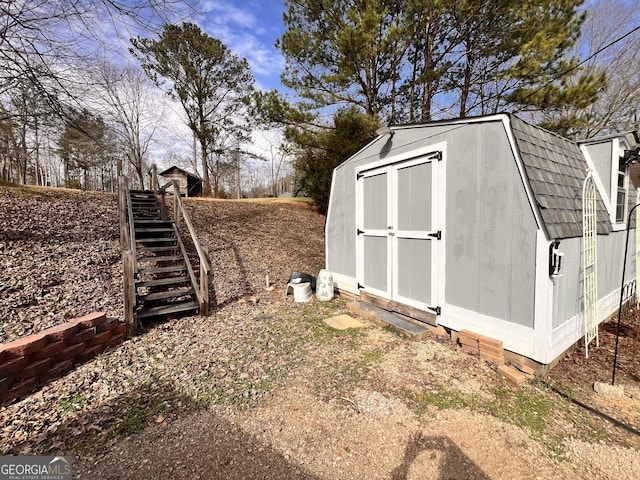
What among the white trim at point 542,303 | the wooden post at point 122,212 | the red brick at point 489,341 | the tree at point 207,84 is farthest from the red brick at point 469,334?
the tree at point 207,84

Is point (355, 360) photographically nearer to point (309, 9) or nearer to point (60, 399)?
point (60, 399)

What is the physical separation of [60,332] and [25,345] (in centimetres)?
30

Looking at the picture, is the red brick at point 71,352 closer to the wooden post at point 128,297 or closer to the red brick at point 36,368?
the red brick at point 36,368

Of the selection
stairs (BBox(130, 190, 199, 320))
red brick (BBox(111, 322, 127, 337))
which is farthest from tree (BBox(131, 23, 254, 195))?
red brick (BBox(111, 322, 127, 337))

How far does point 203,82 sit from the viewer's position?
16.2 metres

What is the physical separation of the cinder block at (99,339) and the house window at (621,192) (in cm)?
711

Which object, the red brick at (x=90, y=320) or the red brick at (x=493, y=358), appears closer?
the red brick at (x=493, y=358)

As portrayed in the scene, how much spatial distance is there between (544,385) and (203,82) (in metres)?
19.3

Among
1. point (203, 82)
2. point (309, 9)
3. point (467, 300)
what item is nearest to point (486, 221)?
point (467, 300)

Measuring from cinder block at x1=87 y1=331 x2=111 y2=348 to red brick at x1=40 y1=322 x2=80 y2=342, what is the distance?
240mm

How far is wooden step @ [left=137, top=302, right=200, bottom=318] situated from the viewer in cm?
404

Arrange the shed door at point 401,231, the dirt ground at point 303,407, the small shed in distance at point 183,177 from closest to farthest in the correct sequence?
the dirt ground at point 303,407 < the shed door at point 401,231 < the small shed in distance at point 183,177

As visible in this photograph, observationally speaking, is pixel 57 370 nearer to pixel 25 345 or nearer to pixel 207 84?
pixel 25 345

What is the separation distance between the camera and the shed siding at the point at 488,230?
9.48 feet
